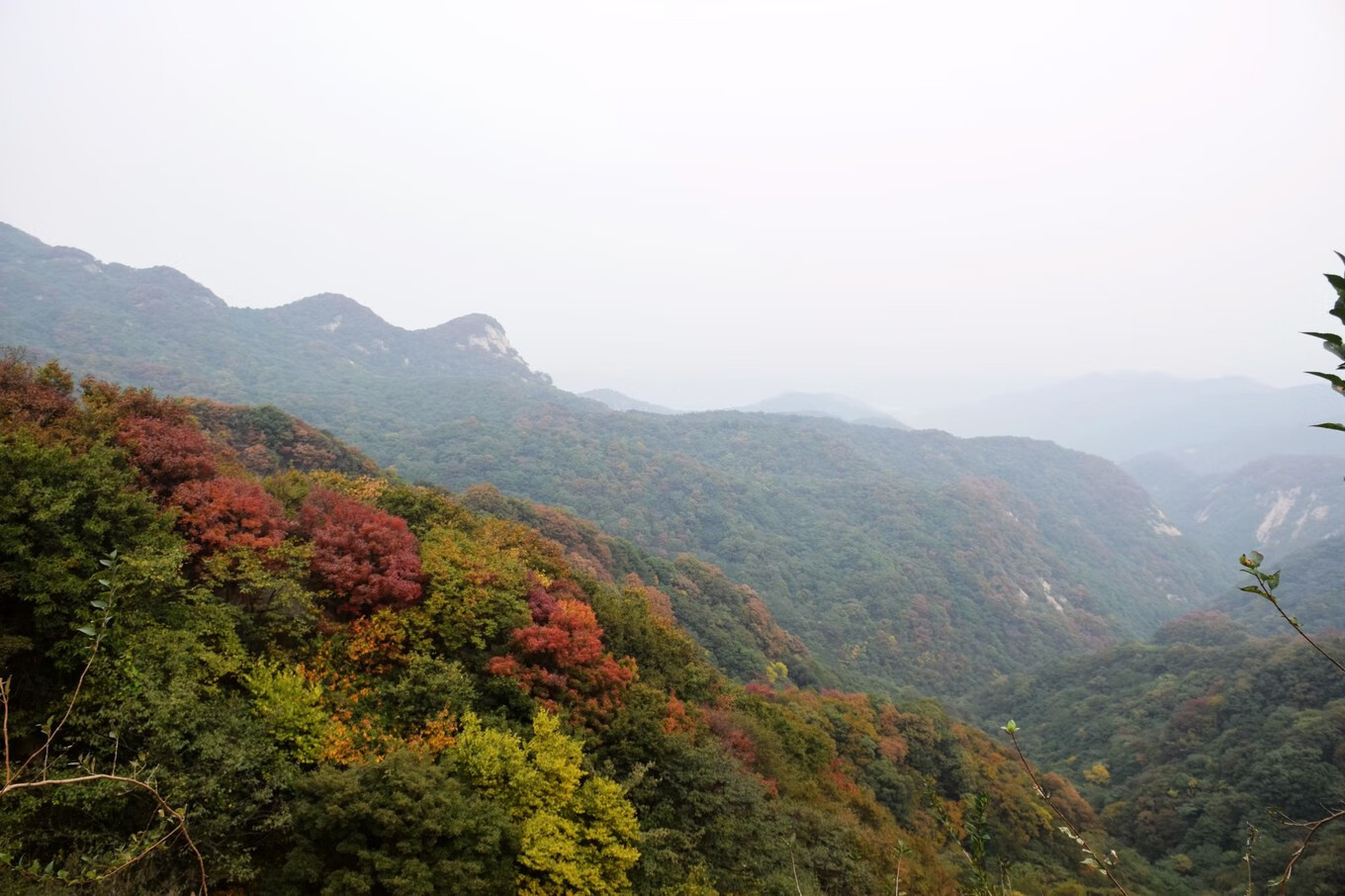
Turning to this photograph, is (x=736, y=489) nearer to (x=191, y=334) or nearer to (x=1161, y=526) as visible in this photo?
(x=191, y=334)

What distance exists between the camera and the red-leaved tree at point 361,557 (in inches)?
551

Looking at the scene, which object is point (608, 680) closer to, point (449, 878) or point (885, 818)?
point (449, 878)

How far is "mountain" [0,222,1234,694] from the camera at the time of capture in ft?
269

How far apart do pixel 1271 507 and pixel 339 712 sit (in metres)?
213

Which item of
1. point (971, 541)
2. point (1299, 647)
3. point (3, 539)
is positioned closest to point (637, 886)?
point (3, 539)

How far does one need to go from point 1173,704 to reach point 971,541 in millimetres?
→ 57565

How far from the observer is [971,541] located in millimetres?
103812

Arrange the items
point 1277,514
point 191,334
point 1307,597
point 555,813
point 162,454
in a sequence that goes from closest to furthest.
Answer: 1. point 555,813
2. point 162,454
3. point 1307,597
4. point 191,334
5. point 1277,514

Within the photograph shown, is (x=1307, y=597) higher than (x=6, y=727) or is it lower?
lower

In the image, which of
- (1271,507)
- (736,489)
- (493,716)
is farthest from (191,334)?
(1271,507)

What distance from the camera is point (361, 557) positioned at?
1478 cm

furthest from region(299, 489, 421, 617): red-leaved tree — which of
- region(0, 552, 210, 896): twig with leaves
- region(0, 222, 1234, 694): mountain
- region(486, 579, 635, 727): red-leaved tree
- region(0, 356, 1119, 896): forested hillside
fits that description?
region(0, 222, 1234, 694): mountain

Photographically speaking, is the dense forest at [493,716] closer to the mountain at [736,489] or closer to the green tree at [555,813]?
the green tree at [555,813]

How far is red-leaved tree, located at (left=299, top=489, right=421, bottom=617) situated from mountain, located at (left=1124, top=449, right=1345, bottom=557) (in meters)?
178
